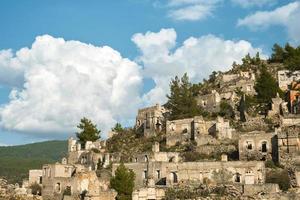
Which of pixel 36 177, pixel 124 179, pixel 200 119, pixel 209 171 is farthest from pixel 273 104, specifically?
pixel 36 177

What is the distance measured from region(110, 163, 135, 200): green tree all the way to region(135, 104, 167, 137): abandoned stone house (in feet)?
64.2

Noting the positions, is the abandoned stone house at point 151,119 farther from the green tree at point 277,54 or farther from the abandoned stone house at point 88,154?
the green tree at point 277,54

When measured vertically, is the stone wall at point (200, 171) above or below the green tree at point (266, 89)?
below

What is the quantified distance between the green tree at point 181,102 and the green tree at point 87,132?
1151 cm

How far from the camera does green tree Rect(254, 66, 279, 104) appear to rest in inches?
2635

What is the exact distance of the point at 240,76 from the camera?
261 feet

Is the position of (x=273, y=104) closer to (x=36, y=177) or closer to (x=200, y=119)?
(x=200, y=119)

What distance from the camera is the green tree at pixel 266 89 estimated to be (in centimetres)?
6694

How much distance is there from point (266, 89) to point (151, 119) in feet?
53.6

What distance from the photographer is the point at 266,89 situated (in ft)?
221

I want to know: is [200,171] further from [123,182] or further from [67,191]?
[67,191]

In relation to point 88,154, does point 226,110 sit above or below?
above

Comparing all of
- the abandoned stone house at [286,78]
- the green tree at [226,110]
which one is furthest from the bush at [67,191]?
the abandoned stone house at [286,78]

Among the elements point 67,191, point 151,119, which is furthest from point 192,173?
point 151,119
